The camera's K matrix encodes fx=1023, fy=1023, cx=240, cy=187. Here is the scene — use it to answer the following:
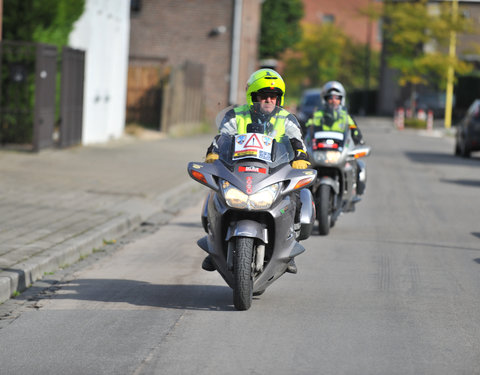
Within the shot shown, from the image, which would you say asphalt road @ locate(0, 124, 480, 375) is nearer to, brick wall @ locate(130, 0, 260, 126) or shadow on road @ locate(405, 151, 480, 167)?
shadow on road @ locate(405, 151, 480, 167)

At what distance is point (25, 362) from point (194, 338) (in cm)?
110

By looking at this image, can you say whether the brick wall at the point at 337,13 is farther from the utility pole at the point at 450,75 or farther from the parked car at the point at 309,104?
the parked car at the point at 309,104

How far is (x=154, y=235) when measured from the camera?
1155 centimetres

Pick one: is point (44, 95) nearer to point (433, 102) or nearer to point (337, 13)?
point (433, 102)

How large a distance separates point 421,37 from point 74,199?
42248 mm

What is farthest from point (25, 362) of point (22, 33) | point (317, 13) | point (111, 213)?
point (317, 13)

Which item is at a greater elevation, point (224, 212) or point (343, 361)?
point (224, 212)

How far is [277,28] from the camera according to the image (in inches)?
2282

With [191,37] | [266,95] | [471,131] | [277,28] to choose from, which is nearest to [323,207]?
[266,95]

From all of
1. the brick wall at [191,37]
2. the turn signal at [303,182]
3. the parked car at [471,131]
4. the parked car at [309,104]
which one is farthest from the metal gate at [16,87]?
the brick wall at [191,37]

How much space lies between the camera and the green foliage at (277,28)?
5800 cm

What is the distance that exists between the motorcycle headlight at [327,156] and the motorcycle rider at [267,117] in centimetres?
411

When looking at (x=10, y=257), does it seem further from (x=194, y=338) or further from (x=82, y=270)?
(x=194, y=338)

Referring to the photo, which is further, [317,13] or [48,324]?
[317,13]
